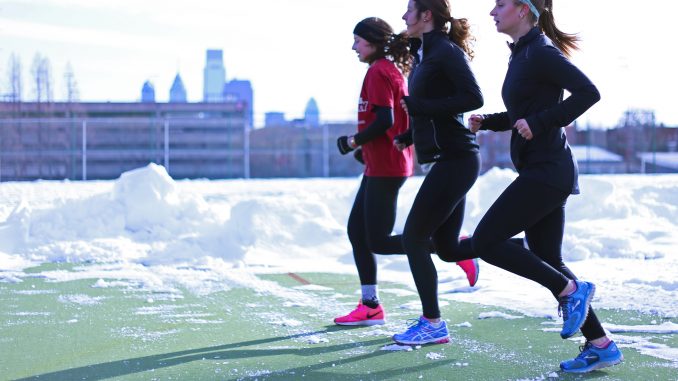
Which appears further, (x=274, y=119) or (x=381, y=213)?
(x=274, y=119)

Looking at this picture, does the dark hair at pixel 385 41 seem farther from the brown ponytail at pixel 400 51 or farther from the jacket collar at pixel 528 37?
the jacket collar at pixel 528 37

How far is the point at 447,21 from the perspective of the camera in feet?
15.1

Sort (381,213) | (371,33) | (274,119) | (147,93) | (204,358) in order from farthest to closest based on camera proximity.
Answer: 1. (147,93)
2. (274,119)
3. (371,33)
4. (381,213)
5. (204,358)

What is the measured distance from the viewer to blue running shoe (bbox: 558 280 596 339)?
3.76 m

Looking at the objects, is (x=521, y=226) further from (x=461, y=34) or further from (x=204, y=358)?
(x=204, y=358)

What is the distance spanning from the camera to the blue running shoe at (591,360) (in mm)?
3932

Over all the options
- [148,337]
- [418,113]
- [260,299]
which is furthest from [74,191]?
[418,113]

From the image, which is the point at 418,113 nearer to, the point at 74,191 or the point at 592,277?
the point at 592,277

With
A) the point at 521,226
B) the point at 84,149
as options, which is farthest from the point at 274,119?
the point at 521,226

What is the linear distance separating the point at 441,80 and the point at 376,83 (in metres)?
0.67

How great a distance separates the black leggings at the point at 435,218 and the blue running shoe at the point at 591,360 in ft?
2.78

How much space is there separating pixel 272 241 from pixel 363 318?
457cm

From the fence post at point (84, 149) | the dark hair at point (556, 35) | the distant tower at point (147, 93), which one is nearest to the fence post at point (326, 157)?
the fence post at point (84, 149)

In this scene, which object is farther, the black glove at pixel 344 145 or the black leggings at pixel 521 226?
the black glove at pixel 344 145
